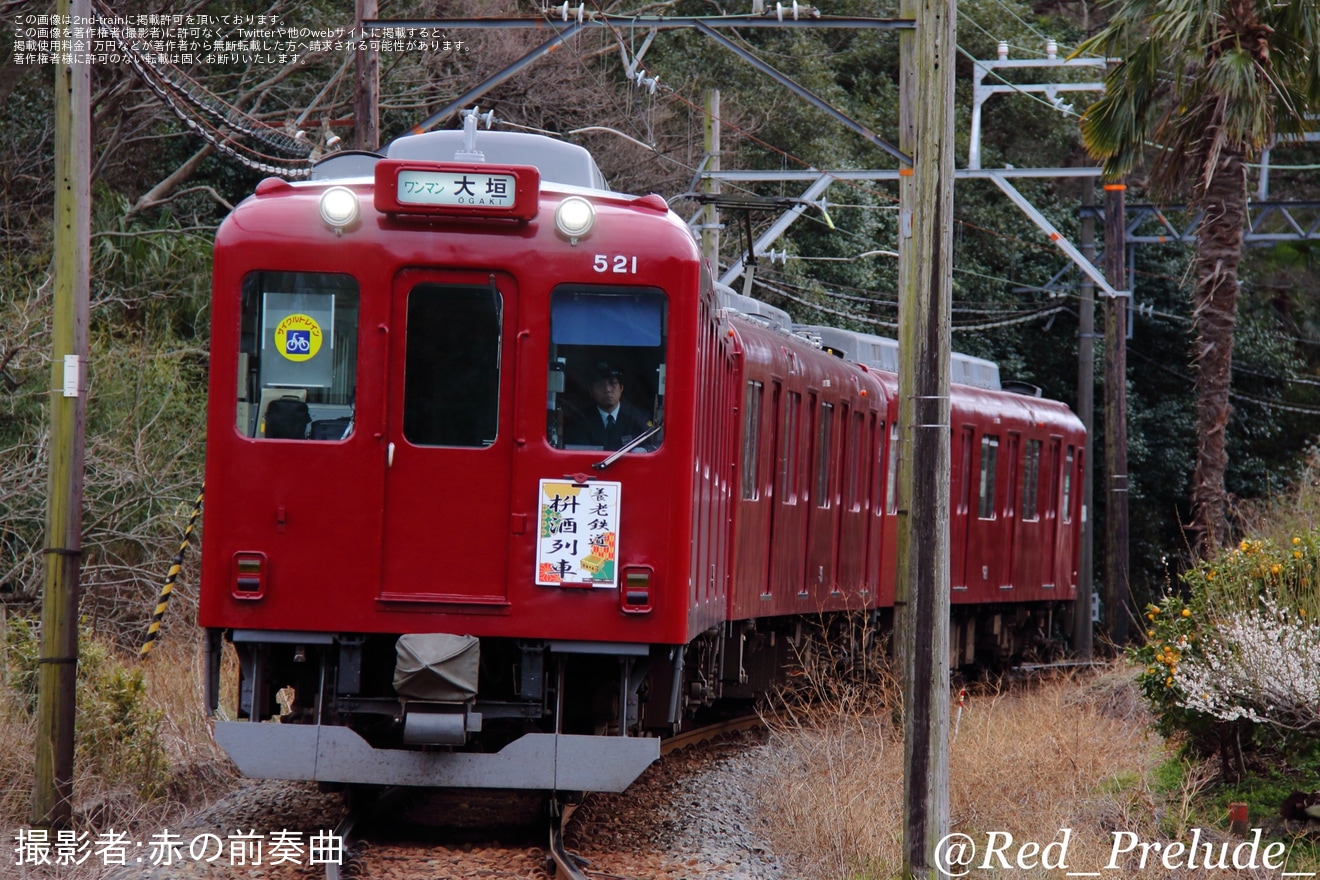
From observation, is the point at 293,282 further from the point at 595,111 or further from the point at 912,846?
the point at 595,111

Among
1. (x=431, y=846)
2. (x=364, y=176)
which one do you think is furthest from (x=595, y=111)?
(x=431, y=846)

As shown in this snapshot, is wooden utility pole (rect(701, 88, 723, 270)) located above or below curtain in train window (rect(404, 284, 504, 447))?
above

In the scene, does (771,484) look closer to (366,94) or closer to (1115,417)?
(366,94)

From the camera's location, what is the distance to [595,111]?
78.6 ft

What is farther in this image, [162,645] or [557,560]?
[162,645]

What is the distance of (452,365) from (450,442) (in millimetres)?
373

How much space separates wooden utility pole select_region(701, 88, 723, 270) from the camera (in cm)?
1681

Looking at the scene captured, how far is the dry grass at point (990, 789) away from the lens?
28.7 ft

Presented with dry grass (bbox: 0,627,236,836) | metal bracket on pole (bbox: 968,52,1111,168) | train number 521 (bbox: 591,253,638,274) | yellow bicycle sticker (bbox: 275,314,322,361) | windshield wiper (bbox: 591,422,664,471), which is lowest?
dry grass (bbox: 0,627,236,836)

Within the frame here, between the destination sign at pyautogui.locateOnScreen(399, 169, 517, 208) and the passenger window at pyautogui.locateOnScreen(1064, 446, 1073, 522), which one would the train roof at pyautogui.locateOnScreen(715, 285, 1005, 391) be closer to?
the passenger window at pyautogui.locateOnScreen(1064, 446, 1073, 522)

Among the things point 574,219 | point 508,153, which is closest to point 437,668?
point 574,219

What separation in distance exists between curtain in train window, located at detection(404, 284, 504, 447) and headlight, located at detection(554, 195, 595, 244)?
443 mm

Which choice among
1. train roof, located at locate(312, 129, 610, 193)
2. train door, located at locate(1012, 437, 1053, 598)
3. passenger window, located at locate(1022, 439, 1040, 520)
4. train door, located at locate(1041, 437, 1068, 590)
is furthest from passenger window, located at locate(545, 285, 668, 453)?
train door, located at locate(1041, 437, 1068, 590)

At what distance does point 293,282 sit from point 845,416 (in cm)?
778
